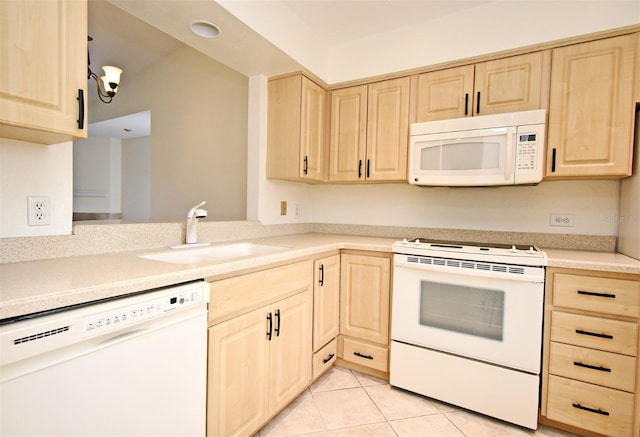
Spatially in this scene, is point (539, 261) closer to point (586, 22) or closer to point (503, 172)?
point (503, 172)

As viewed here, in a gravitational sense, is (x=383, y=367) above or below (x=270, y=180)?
below

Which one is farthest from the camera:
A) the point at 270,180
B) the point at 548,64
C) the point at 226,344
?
the point at 270,180

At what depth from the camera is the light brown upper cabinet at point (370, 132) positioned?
7.47 ft

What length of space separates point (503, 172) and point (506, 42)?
32.5 inches

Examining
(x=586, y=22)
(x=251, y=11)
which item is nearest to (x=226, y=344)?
(x=251, y=11)

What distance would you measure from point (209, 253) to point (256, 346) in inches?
24.8

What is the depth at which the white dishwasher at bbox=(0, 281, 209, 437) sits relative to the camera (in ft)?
2.41

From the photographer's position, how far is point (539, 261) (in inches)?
63.0

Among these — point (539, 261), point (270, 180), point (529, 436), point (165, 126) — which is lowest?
point (529, 436)

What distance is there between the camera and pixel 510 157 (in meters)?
1.85

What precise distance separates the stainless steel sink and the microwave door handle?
1399mm

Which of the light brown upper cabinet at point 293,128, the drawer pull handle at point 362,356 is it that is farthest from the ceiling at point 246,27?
the drawer pull handle at point 362,356

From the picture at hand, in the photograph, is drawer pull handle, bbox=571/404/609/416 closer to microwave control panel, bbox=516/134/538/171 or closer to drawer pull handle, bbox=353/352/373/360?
drawer pull handle, bbox=353/352/373/360

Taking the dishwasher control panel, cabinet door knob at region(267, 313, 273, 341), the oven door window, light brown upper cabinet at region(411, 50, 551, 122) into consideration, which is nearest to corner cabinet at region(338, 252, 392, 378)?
the oven door window
